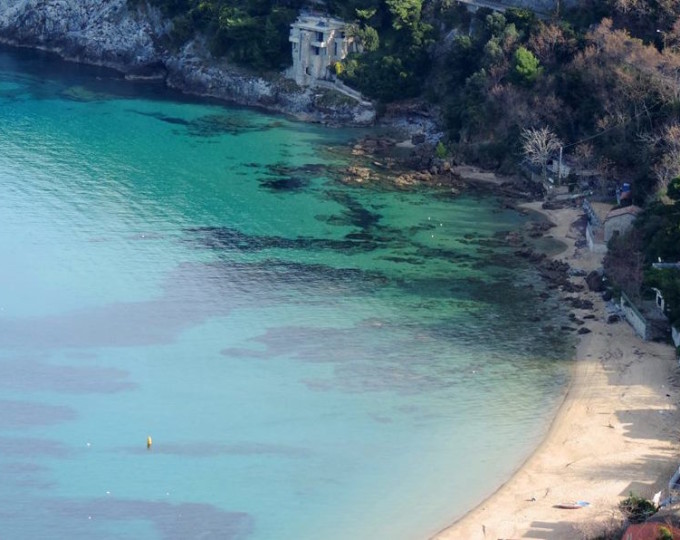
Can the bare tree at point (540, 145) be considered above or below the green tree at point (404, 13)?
below

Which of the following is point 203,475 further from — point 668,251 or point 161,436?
point 668,251

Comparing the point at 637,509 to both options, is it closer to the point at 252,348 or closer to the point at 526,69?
the point at 252,348

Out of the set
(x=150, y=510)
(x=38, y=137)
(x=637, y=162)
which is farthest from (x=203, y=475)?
(x=38, y=137)

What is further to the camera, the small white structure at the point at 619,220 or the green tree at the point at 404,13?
the green tree at the point at 404,13

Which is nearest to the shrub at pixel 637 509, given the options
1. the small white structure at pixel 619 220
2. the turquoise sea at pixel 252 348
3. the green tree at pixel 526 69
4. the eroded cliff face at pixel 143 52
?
the turquoise sea at pixel 252 348

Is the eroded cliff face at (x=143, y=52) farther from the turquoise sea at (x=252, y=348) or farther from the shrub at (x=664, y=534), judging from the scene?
the shrub at (x=664, y=534)
